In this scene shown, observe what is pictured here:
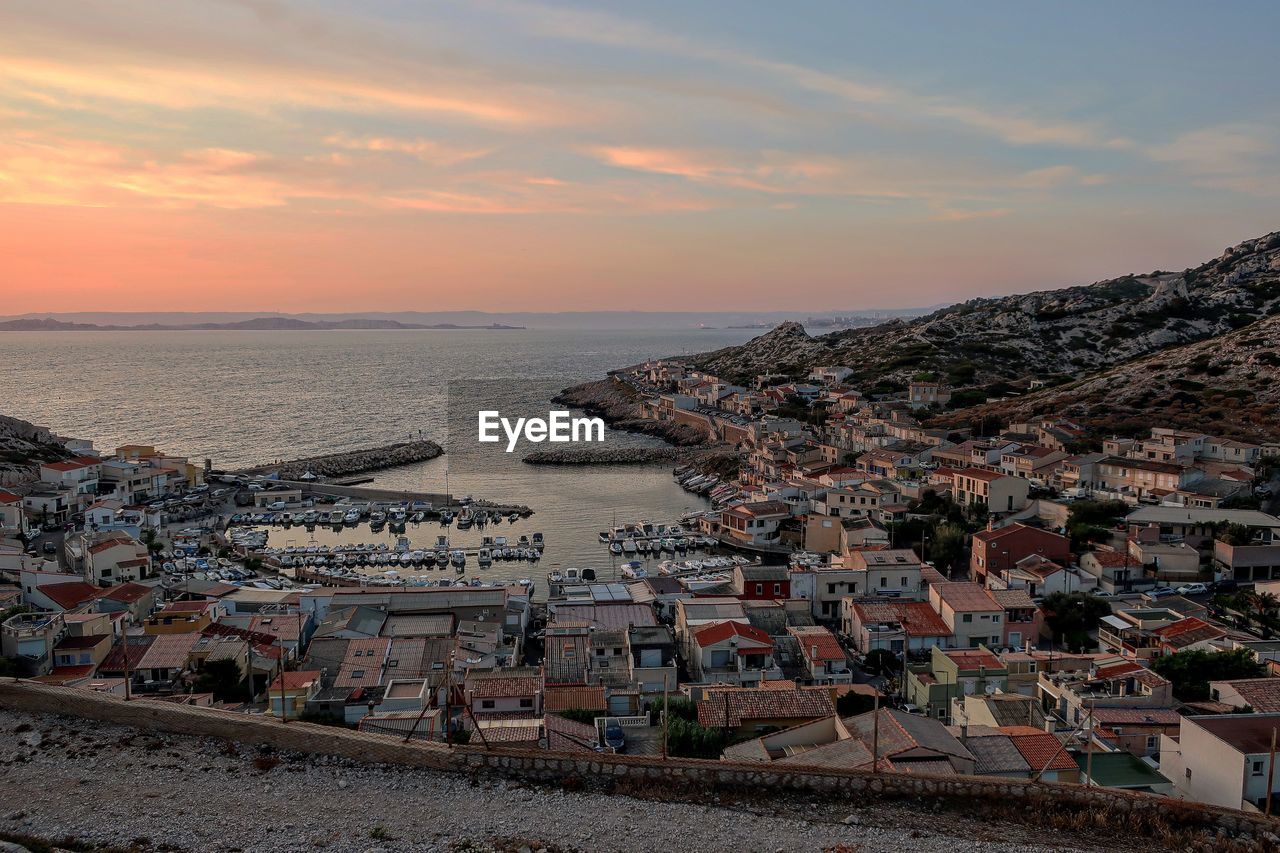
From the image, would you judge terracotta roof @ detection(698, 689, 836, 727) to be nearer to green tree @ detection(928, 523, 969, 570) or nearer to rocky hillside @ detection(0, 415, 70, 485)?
green tree @ detection(928, 523, 969, 570)

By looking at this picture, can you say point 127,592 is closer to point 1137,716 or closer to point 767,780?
point 767,780

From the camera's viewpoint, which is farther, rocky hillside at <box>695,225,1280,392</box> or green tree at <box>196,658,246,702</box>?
rocky hillside at <box>695,225,1280,392</box>

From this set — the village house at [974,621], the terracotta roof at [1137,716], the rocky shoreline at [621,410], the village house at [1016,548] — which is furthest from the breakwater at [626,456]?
the terracotta roof at [1137,716]

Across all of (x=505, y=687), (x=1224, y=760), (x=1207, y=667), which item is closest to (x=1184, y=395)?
(x=1207, y=667)

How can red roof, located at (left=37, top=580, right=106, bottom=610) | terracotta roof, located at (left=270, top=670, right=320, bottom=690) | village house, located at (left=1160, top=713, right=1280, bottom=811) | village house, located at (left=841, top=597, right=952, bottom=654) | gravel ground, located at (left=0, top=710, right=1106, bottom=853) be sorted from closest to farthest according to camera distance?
gravel ground, located at (left=0, top=710, right=1106, bottom=853) → village house, located at (left=1160, top=713, right=1280, bottom=811) → terracotta roof, located at (left=270, top=670, right=320, bottom=690) → village house, located at (left=841, top=597, right=952, bottom=654) → red roof, located at (left=37, top=580, right=106, bottom=610)

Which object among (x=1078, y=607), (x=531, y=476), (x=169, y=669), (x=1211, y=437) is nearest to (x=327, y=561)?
(x=169, y=669)

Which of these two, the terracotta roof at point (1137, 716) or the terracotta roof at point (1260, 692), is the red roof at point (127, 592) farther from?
the terracotta roof at point (1260, 692)

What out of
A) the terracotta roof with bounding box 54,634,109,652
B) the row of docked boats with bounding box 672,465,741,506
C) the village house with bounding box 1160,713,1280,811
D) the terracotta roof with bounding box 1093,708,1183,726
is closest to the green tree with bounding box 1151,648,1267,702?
the terracotta roof with bounding box 1093,708,1183,726
